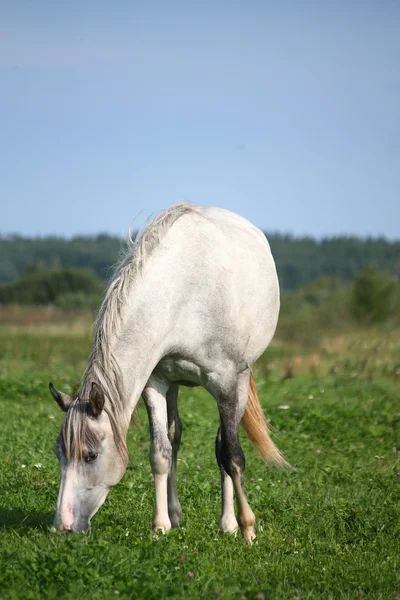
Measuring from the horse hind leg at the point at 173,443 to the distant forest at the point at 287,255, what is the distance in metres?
120

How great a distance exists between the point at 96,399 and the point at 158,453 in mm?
956

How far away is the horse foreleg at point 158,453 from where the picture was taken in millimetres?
5043

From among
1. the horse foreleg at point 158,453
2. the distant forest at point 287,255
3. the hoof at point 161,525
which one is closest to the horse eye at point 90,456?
the horse foreleg at point 158,453

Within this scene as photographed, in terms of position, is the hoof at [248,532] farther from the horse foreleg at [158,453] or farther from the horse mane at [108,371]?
the horse mane at [108,371]

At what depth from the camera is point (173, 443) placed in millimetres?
5801

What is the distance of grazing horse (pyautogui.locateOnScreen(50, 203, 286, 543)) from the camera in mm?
4465

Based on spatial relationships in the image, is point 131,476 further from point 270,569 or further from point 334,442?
point 334,442

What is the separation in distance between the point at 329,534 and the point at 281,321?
831 inches

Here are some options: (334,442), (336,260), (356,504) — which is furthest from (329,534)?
(336,260)

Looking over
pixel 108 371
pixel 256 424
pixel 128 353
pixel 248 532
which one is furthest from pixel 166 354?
pixel 256 424

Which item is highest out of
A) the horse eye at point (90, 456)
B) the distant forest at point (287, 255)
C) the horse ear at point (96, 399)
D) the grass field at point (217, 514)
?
the horse ear at point (96, 399)

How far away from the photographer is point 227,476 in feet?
18.2

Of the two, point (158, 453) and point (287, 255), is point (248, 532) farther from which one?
point (287, 255)

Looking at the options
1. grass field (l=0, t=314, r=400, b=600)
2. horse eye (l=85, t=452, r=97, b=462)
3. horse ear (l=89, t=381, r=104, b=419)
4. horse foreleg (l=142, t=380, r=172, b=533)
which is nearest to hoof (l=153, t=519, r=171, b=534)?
horse foreleg (l=142, t=380, r=172, b=533)
